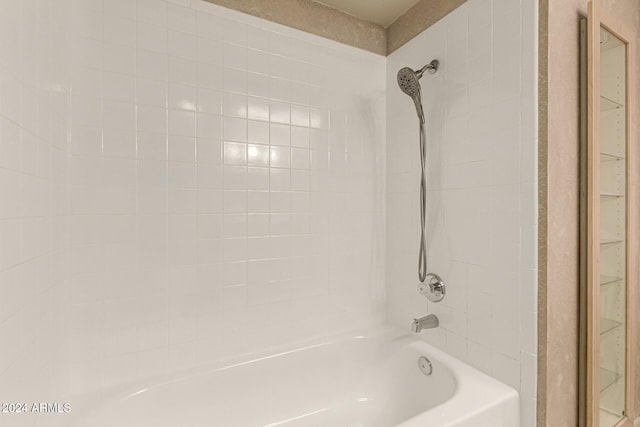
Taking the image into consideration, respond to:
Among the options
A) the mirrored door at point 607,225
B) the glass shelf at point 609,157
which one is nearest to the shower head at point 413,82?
the mirrored door at point 607,225

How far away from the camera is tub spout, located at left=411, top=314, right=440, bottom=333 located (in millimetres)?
1456

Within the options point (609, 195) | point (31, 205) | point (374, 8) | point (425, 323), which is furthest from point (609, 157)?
point (31, 205)

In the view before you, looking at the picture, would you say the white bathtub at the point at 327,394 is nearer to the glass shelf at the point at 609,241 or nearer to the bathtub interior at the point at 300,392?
the bathtub interior at the point at 300,392

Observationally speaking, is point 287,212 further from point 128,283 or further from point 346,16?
point 346,16

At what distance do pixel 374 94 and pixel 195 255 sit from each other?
1.29 m

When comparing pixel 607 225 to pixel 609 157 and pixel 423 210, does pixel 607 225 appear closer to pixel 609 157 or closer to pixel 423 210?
pixel 609 157

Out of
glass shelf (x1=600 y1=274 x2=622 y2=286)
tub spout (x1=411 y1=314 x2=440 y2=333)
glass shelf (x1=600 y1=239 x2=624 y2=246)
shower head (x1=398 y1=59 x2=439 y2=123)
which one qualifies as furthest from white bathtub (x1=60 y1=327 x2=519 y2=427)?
shower head (x1=398 y1=59 x2=439 y2=123)

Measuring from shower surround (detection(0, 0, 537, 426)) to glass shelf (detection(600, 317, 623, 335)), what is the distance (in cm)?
38

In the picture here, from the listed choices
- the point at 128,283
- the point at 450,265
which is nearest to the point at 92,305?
the point at 128,283

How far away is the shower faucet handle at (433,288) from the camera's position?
1.46 metres

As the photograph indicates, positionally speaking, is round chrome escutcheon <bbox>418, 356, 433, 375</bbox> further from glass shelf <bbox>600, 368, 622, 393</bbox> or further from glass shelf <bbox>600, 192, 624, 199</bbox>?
glass shelf <bbox>600, 192, 624, 199</bbox>

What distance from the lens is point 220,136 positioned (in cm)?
141

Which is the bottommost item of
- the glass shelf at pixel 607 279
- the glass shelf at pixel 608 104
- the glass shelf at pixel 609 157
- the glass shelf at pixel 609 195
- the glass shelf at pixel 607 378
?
the glass shelf at pixel 607 378

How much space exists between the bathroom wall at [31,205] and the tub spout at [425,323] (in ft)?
4.50
